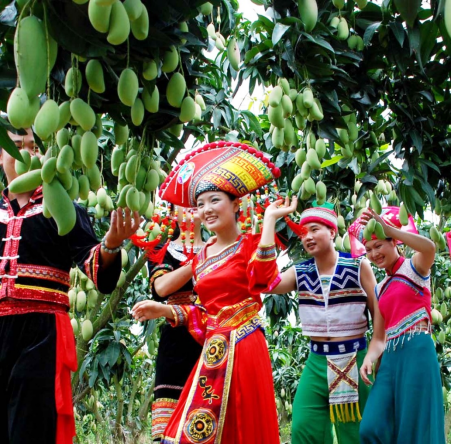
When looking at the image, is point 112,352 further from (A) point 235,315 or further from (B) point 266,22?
(B) point 266,22

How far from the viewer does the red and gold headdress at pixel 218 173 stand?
2.24 meters

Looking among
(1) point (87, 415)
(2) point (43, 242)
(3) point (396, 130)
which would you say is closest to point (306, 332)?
(3) point (396, 130)

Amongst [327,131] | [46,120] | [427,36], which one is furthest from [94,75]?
[327,131]

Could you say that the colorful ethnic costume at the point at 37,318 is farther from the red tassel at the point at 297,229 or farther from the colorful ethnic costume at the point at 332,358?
the colorful ethnic costume at the point at 332,358

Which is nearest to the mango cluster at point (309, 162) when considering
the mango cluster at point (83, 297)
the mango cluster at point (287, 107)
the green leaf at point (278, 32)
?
the mango cluster at point (287, 107)

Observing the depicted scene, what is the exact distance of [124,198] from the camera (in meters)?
1.25

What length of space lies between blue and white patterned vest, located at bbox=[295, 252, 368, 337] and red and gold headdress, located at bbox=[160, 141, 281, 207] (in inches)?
21.6

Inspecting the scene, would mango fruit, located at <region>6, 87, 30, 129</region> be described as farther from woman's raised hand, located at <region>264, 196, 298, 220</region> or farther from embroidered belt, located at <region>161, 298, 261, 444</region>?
embroidered belt, located at <region>161, 298, 261, 444</region>

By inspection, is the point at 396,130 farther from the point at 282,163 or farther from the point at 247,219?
the point at 282,163

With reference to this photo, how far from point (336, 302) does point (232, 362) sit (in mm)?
643

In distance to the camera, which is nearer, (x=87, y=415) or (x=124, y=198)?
(x=124, y=198)

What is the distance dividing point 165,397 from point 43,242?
3.02 feet

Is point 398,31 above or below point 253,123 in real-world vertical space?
below

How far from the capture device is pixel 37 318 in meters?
1.83
